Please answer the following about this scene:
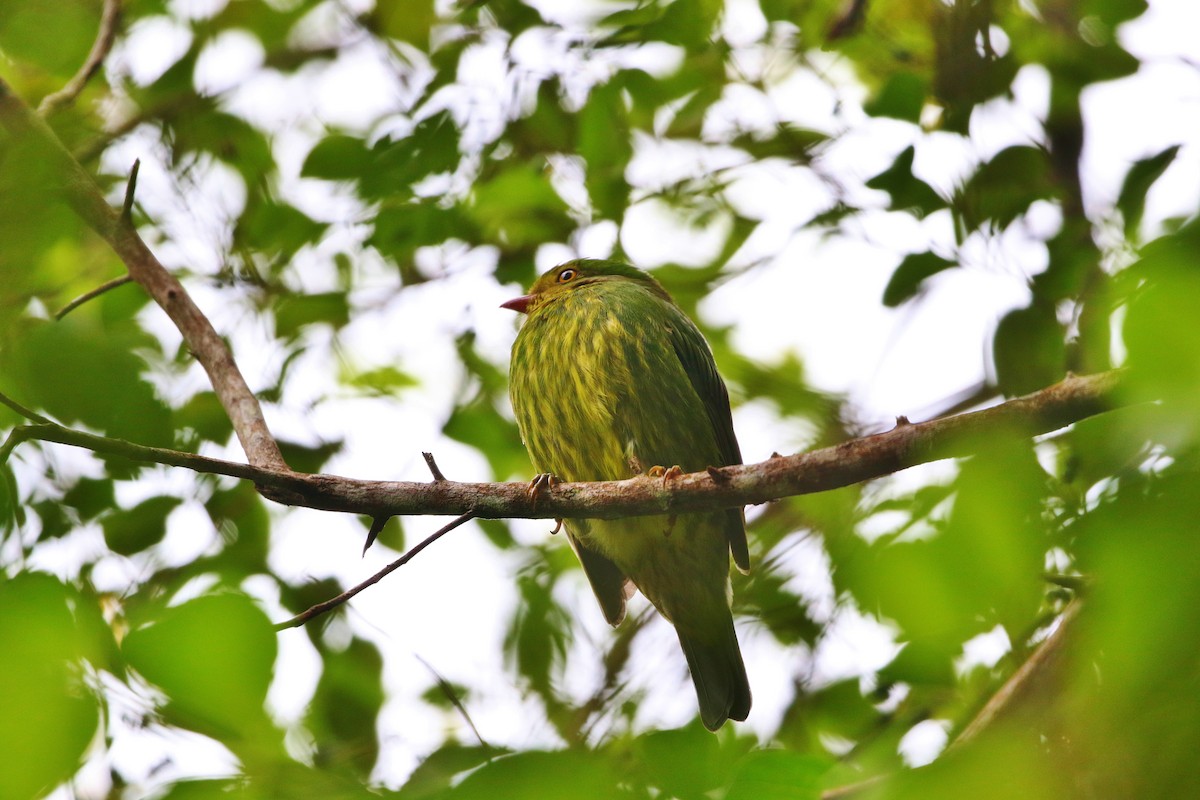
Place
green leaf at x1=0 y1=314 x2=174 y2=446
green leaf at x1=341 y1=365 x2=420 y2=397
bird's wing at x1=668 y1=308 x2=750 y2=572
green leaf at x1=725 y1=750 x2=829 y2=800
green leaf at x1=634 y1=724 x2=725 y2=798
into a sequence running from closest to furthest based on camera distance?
green leaf at x1=725 y1=750 x2=829 y2=800 < green leaf at x1=634 y1=724 x2=725 y2=798 < green leaf at x1=0 y1=314 x2=174 y2=446 < bird's wing at x1=668 y1=308 x2=750 y2=572 < green leaf at x1=341 y1=365 x2=420 y2=397

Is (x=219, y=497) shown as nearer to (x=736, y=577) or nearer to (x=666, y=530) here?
(x=666, y=530)

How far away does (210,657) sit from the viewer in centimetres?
103

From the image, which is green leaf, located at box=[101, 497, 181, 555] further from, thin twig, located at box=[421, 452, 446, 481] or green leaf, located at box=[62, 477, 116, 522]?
thin twig, located at box=[421, 452, 446, 481]

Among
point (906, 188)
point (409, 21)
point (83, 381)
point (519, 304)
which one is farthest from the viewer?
point (519, 304)

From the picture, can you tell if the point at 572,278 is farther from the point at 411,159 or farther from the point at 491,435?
the point at 411,159

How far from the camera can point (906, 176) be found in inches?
113

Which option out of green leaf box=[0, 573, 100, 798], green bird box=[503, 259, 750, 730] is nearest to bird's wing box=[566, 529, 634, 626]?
green bird box=[503, 259, 750, 730]

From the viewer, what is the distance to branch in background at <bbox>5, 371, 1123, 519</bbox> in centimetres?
211

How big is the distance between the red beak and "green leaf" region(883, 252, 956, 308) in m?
2.23

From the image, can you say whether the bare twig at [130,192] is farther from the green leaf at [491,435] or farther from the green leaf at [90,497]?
the green leaf at [491,435]

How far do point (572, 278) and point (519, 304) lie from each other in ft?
0.89

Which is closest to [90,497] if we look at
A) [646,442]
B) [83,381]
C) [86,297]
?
[86,297]

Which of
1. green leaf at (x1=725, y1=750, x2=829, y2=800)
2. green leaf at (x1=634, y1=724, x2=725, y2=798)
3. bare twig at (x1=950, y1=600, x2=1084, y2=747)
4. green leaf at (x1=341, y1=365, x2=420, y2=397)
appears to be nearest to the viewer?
bare twig at (x1=950, y1=600, x2=1084, y2=747)

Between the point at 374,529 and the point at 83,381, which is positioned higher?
the point at 83,381
